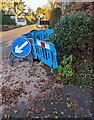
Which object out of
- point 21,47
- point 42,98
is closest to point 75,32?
point 42,98

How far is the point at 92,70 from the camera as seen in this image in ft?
14.3

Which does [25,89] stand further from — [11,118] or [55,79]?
[11,118]

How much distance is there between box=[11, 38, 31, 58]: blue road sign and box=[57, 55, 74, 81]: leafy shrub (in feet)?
5.70

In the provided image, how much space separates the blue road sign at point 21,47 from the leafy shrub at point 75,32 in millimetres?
1439

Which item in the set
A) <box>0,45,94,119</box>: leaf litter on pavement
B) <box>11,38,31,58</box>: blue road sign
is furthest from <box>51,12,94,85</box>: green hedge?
<box>11,38,31,58</box>: blue road sign

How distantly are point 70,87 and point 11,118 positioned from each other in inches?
61.1

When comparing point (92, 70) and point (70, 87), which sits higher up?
point (92, 70)

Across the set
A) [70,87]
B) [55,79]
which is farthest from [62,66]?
[70,87]

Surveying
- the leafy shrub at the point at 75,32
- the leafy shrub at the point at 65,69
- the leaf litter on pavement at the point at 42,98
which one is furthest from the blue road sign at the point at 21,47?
the leafy shrub at the point at 65,69

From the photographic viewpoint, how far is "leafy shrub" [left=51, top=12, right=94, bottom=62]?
446 cm

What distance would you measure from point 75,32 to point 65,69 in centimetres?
93

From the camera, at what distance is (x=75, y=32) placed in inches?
176

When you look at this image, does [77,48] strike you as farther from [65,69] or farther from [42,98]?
[42,98]

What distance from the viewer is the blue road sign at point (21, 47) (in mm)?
5863
